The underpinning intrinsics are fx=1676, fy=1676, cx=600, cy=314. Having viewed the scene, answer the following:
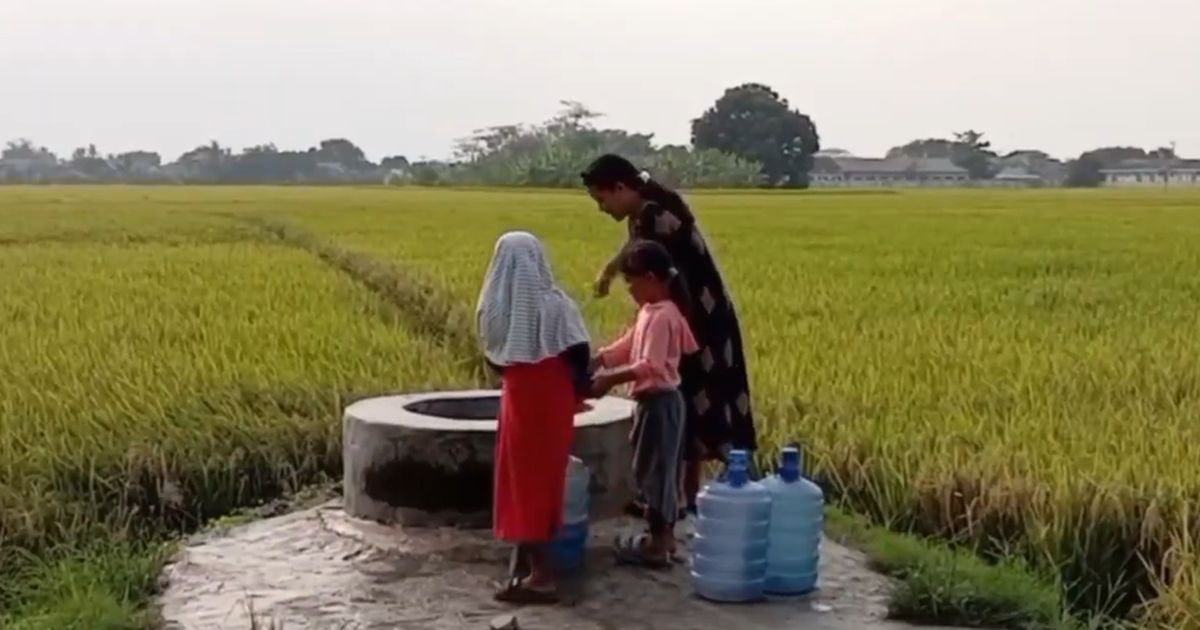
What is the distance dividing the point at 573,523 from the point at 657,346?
1.82ft

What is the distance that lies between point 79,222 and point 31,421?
18.2m

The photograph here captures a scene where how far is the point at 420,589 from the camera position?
4.45 m

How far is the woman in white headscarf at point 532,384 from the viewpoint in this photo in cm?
423

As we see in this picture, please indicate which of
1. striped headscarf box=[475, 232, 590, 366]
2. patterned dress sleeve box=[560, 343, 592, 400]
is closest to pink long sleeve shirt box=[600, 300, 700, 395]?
patterned dress sleeve box=[560, 343, 592, 400]

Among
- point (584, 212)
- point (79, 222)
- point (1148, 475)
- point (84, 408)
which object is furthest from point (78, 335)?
point (584, 212)

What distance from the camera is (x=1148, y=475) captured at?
4914mm

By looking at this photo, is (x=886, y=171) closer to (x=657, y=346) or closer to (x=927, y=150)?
(x=927, y=150)

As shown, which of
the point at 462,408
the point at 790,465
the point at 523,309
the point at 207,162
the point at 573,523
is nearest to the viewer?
the point at 523,309

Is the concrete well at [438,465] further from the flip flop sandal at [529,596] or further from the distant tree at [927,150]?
the distant tree at [927,150]

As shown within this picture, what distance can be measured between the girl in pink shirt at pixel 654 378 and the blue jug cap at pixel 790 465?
0.34 metres

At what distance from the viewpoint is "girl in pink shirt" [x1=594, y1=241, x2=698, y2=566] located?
447 centimetres

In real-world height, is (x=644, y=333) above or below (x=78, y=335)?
above

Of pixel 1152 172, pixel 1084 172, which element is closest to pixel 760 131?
pixel 1084 172

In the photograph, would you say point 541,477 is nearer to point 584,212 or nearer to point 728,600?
point 728,600
